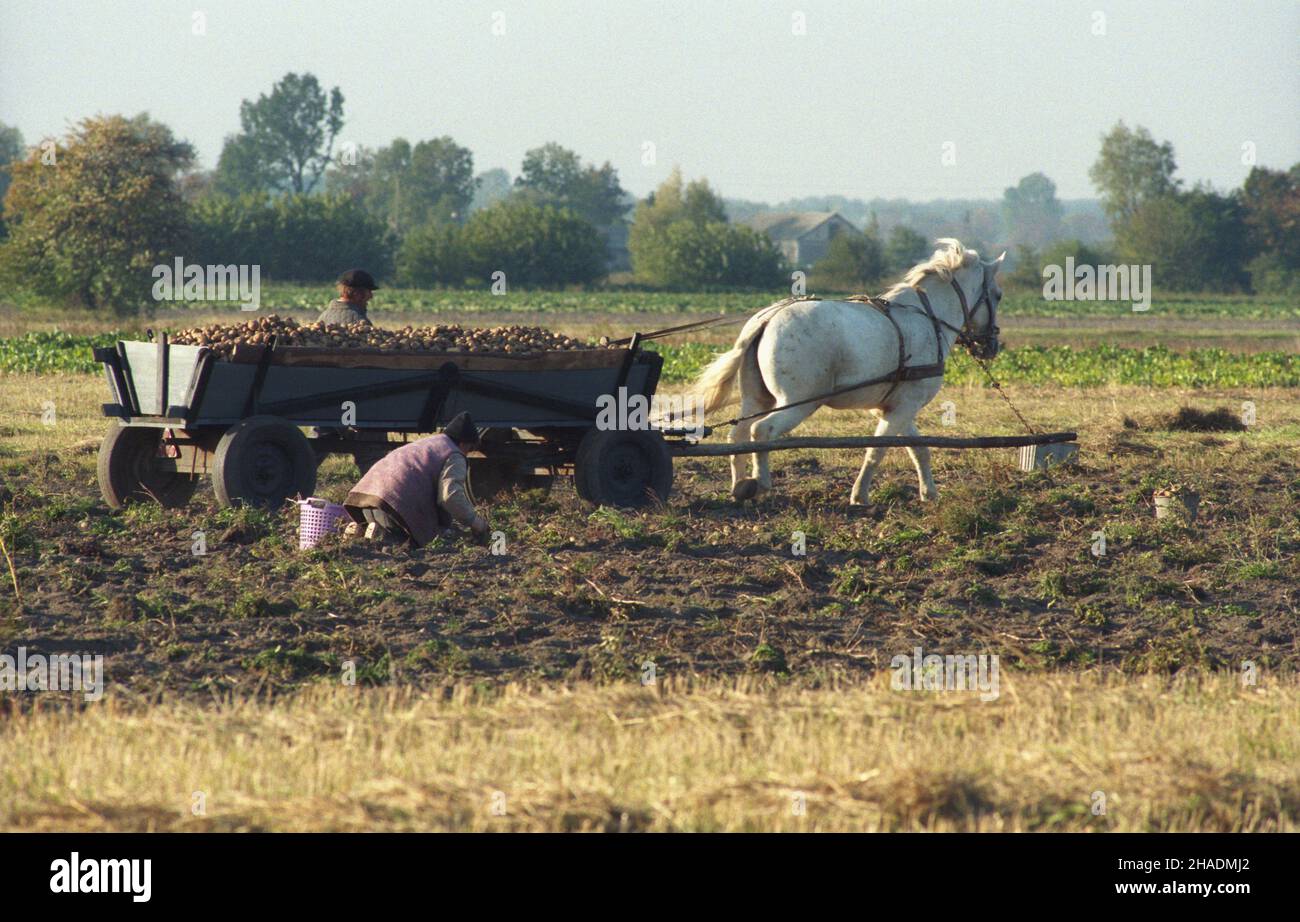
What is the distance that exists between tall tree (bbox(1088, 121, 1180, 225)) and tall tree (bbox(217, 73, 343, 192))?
6857 centimetres

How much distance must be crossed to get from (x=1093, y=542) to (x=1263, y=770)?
501 centimetres

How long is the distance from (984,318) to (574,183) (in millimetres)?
127707

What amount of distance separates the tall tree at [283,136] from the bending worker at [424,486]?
13441 centimetres

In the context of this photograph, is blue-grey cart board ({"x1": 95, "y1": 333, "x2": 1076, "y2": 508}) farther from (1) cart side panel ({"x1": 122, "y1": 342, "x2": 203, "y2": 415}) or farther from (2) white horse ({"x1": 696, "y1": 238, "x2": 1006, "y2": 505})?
(2) white horse ({"x1": 696, "y1": 238, "x2": 1006, "y2": 505})

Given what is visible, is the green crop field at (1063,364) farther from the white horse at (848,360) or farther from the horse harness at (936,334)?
the white horse at (848,360)

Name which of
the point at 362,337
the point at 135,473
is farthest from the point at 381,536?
the point at 135,473

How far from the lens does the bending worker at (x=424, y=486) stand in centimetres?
980

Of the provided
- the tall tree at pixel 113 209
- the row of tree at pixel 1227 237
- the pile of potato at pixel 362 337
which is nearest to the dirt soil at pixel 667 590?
the pile of potato at pixel 362 337

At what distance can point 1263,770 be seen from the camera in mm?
5883

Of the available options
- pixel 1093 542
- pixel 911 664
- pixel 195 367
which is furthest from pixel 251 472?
pixel 1093 542

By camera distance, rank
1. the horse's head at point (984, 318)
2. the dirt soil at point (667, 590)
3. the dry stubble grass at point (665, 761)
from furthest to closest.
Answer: the horse's head at point (984, 318) → the dirt soil at point (667, 590) → the dry stubble grass at point (665, 761)

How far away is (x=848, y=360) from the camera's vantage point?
1211 cm

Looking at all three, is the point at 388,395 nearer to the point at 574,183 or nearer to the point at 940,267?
the point at 940,267

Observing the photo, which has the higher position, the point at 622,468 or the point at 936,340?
the point at 936,340
